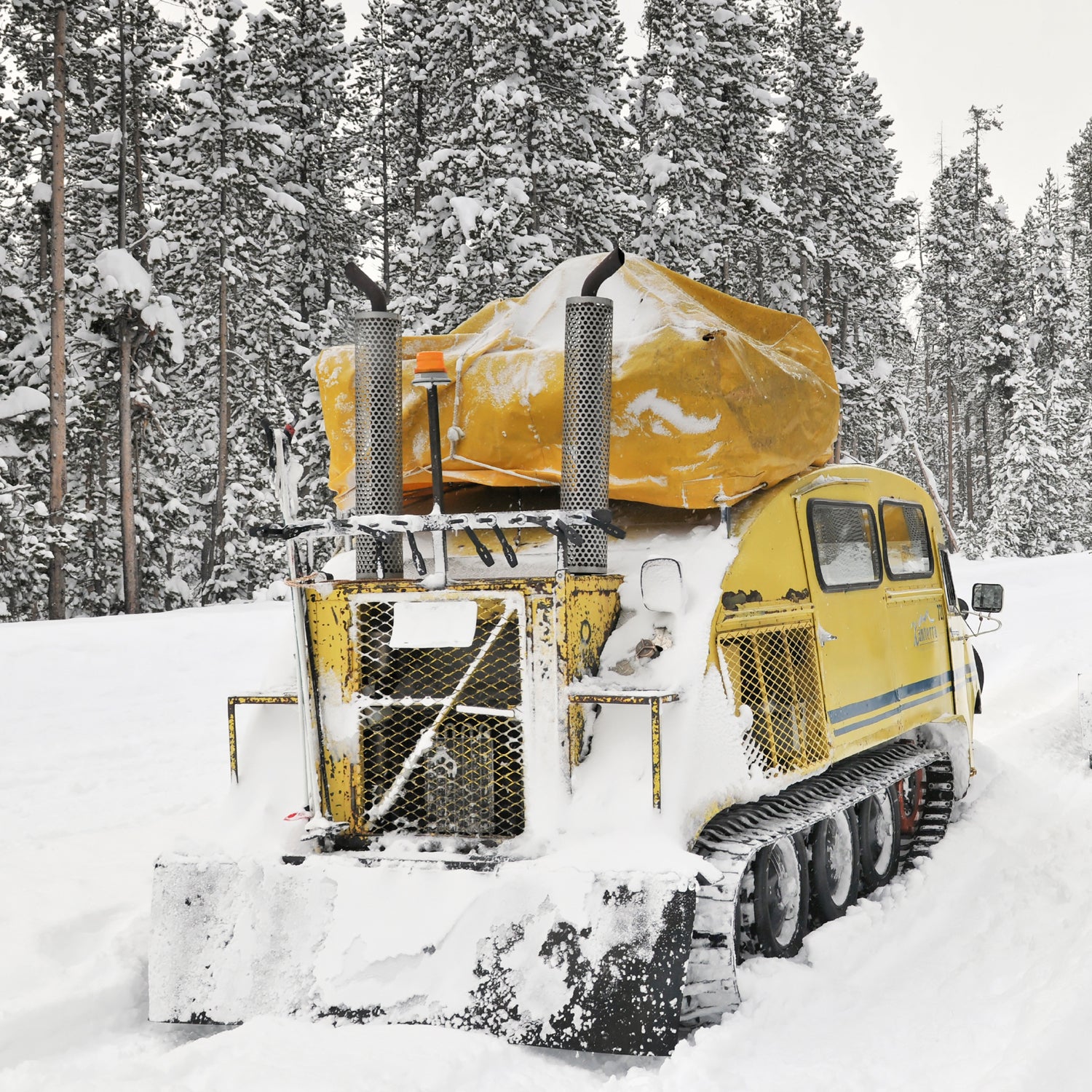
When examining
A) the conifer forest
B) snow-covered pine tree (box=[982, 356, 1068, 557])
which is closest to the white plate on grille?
the conifer forest

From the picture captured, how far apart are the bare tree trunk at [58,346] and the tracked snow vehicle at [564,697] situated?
1359cm

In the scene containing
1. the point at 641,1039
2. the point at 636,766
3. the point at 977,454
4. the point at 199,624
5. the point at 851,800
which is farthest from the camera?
the point at 977,454

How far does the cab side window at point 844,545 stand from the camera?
5.59 meters

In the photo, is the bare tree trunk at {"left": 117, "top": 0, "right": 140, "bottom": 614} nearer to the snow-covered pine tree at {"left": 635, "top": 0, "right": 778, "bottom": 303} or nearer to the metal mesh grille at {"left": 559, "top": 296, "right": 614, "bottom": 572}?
the snow-covered pine tree at {"left": 635, "top": 0, "right": 778, "bottom": 303}

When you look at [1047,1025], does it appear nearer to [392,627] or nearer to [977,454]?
[392,627]

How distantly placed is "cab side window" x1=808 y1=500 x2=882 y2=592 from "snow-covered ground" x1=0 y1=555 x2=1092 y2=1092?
1.62 meters

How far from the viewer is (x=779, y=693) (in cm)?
500

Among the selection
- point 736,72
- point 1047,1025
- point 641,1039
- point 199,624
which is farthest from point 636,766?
point 736,72

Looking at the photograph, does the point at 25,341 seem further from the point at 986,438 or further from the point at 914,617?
the point at 986,438

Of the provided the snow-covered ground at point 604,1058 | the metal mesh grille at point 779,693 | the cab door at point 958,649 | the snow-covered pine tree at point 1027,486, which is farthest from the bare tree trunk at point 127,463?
the snow-covered pine tree at point 1027,486

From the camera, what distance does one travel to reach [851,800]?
5.43 meters

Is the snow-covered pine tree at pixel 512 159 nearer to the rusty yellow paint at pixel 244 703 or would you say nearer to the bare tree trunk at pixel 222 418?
the bare tree trunk at pixel 222 418

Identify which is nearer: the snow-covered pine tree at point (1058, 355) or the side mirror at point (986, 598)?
the side mirror at point (986, 598)

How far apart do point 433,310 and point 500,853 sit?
51.1 ft
